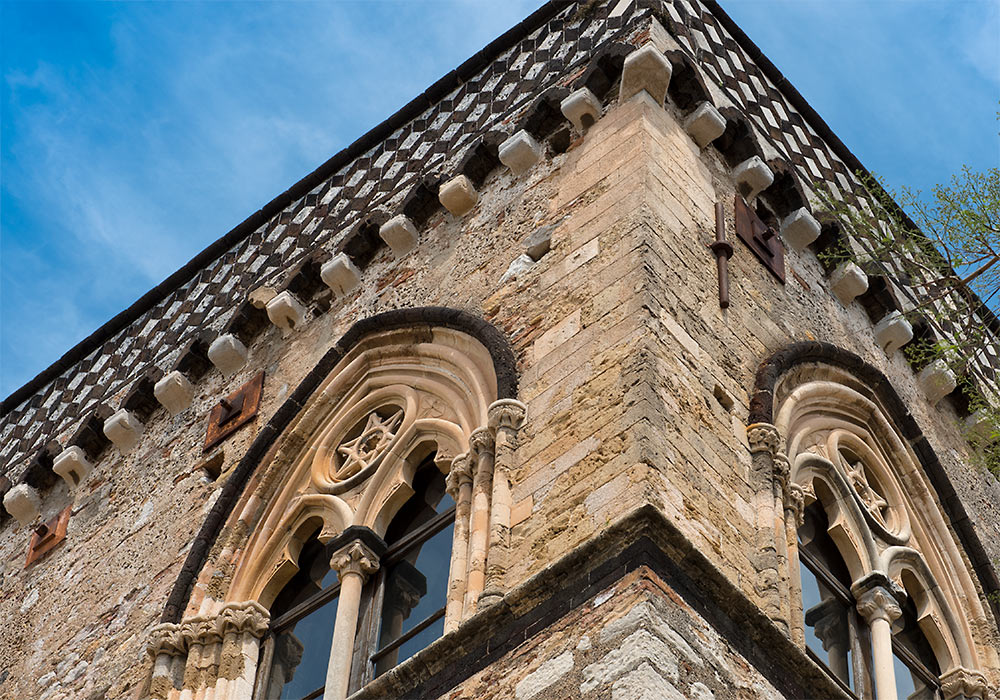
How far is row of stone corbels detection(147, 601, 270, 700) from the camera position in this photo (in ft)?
30.4

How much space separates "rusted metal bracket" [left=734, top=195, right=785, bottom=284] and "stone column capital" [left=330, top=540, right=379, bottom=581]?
8.79 ft

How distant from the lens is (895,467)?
34.8ft

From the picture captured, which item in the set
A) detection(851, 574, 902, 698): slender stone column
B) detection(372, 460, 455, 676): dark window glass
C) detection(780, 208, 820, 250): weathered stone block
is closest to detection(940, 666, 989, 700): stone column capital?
detection(851, 574, 902, 698): slender stone column

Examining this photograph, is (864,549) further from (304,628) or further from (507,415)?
(304,628)

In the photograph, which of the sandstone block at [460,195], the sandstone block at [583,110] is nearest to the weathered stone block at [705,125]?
the sandstone block at [583,110]

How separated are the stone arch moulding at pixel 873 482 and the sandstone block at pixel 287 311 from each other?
311cm

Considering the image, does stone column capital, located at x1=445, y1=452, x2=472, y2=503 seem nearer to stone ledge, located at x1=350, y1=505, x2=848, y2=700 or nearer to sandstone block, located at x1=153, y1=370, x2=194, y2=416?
stone ledge, located at x1=350, y1=505, x2=848, y2=700

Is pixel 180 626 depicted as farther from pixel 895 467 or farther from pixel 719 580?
pixel 895 467

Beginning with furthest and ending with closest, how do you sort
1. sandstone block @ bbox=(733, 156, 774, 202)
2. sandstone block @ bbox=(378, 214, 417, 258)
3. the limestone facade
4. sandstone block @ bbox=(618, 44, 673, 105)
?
1. sandstone block @ bbox=(378, 214, 417, 258)
2. sandstone block @ bbox=(733, 156, 774, 202)
3. sandstone block @ bbox=(618, 44, 673, 105)
4. the limestone facade

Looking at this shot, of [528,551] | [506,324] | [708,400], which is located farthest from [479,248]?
[528,551]

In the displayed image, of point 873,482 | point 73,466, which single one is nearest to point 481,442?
point 873,482

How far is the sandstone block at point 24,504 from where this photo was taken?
40.6ft

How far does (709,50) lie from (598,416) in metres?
4.24

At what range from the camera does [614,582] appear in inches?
296
